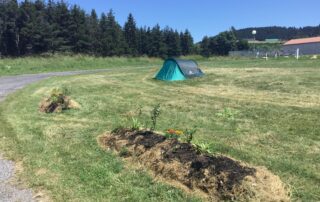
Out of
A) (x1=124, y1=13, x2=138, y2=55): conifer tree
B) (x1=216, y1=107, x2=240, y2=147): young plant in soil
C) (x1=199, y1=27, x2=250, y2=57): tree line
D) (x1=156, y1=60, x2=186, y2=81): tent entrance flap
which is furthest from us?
(x1=199, y1=27, x2=250, y2=57): tree line

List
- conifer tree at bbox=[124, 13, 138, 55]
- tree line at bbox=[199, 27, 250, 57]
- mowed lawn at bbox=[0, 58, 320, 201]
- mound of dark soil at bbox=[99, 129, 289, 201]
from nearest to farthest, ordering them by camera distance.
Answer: mound of dark soil at bbox=[99, 129, 289, 201], mowed lawn at bbox=[0, 58, 320, 201], conifer tree at bbox=[124, 13, 138, 55], tree line at bbox=[199, 27, 250, 57]

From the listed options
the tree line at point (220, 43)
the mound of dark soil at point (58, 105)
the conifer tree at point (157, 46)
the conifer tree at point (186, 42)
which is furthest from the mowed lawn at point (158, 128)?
the tree line at point (220, 43)

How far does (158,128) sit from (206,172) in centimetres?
409

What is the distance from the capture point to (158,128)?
32.0 ft

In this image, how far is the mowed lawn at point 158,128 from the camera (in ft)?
19.6

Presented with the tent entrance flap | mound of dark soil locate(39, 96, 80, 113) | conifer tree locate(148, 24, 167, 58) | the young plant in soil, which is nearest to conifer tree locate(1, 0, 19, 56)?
conifer tree locate(148, 24, 167, 58)

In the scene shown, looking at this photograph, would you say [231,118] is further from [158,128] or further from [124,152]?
[124,152]

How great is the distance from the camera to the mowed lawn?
599cm

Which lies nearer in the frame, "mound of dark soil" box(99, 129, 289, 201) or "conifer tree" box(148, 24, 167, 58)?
Result: "mound of dark soil" box(99, 129, 289, 201)

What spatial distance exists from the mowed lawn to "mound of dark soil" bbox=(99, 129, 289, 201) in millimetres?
248

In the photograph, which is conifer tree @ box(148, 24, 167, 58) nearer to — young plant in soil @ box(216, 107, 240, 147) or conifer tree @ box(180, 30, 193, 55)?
conifer tree @ box(180, 30, 193, 55)

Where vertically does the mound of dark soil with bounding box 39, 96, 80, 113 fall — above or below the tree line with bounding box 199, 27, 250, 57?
below

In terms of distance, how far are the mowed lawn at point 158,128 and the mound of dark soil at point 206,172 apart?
25 cm

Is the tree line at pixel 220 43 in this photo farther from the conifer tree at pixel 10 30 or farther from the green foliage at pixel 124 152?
the green foliage at pixel 124 152
